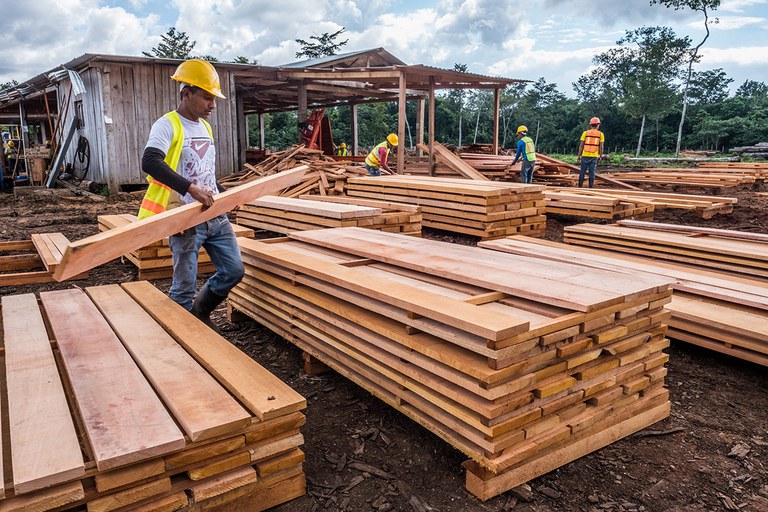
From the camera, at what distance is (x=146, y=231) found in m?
3.22

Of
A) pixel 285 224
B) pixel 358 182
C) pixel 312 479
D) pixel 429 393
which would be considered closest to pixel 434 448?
pixel 429 393

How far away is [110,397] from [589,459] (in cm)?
257

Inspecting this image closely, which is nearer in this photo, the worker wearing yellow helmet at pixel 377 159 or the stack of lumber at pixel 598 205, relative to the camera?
the stack of lumber at pixel 598 205

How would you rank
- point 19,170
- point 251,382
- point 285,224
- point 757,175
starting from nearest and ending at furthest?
point 251,382 < point 285,224 < point 757,175 < point 19,170

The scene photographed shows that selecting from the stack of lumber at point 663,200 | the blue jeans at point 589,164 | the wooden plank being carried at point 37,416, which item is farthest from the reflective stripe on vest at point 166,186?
the blue jeans at point 589,164

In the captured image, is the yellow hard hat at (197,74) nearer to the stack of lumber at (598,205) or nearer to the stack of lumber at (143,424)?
the stack of lumber at (143,424)

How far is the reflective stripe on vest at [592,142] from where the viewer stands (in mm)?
14172

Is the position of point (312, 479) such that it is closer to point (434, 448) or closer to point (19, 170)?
point (434, 448)

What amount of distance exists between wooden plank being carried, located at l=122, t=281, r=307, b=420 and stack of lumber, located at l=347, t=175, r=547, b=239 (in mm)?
5953

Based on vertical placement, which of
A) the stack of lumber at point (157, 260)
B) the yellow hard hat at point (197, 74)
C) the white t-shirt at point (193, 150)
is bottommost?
the stack of lumber at point (157, 260)

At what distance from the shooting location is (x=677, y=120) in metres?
47.9

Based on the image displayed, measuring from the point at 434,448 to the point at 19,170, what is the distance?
23.1m

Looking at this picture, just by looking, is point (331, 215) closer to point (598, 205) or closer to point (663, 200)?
point (598, 205)

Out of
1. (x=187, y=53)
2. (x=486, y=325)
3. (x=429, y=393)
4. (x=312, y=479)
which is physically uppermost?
(x=187, y=53)
